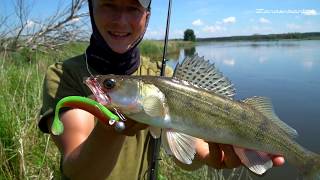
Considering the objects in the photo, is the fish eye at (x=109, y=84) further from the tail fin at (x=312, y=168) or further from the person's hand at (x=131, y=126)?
the tail fin at (x=312, y=168)

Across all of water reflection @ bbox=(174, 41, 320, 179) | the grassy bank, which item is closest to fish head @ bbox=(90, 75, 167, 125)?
the grassy bank

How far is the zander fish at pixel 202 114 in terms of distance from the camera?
2225mm

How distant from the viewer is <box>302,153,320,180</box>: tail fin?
8.55 feet

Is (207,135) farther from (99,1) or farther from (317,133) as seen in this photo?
(317,133)

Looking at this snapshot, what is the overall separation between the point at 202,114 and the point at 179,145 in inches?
8.6

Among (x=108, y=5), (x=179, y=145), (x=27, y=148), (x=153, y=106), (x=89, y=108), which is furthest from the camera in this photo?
(x=27, y=148)

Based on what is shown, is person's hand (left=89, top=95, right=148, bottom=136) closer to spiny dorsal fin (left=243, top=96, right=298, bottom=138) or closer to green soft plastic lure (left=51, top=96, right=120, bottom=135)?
green soft plastic lure (left=51, top=96, right=120, bottom=135)

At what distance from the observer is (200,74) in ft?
7.89

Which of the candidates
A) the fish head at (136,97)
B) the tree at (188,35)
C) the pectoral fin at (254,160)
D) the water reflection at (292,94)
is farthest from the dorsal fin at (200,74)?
the tree at (188,35)

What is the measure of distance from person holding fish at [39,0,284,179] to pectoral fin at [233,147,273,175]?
0.20 feet

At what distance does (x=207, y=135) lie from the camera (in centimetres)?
232

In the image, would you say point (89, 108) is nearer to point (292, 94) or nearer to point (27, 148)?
point (27, 148)

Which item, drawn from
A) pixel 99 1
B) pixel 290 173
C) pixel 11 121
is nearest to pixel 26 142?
pixel 11 121

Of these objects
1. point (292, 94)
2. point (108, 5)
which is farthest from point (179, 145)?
point (292, 94)
